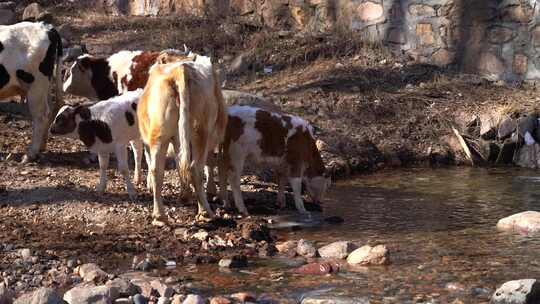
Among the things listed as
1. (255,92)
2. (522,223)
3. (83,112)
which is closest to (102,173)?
(83,112)

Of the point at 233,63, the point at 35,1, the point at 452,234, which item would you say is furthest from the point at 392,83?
the point at 35,1

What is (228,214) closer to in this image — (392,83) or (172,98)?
(172,98)

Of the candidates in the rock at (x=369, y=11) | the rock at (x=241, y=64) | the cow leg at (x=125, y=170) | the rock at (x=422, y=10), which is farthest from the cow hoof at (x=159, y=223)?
the rock at (x=369, y=11)

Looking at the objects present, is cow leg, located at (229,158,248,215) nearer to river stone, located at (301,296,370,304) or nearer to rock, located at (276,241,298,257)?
rock, located at (276,241,298,257)

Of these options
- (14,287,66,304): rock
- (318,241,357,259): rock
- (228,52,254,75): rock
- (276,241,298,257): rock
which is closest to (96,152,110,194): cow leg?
(276,241,298,257): rock

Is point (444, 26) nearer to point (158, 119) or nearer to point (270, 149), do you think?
point (270, 149)

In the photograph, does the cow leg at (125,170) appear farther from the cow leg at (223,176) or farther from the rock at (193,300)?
the rock at (193,300)

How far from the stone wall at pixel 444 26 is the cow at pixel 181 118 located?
7.95m

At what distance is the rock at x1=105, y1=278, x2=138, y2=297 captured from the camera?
7309 mm

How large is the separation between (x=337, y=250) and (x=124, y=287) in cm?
234

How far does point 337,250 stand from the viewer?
29.2 feet

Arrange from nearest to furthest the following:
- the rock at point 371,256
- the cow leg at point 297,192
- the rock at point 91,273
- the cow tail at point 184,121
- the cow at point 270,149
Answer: the rock at point 91,273 < the rock at point 371,256 < the cow tail at point 184,121 < the cow at point 270,149 < the cow leg at point 297,192

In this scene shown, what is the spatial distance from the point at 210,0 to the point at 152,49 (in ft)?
8.05

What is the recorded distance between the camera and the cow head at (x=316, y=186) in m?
11.4
